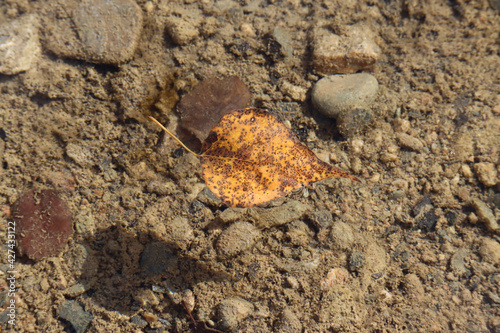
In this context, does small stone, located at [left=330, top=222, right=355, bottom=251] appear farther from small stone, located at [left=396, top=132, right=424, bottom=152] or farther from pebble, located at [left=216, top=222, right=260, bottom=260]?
small stone, located at [left=396, top=132, right=424, bottom=152]

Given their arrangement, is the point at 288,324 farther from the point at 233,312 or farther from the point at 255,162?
the point at 255,162

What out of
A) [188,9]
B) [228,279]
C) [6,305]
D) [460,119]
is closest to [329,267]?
[228,279]

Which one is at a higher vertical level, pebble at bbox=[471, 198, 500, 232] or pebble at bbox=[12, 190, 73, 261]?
pebble at bbox=[471, 198, 500, 232]

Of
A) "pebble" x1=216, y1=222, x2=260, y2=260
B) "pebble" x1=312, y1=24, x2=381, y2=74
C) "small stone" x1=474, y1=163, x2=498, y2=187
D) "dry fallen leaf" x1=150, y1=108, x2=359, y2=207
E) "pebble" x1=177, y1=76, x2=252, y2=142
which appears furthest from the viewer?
"pebble" x1=312, y1=24, x2=381, y2=74

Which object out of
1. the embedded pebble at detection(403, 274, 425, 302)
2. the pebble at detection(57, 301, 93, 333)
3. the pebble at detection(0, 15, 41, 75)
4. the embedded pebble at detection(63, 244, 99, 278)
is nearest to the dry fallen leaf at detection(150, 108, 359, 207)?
the embedded pebble at detection(403, 274, 425, 302)

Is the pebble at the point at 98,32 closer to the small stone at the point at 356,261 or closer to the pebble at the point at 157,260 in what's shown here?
the pebble at the point at 157,260

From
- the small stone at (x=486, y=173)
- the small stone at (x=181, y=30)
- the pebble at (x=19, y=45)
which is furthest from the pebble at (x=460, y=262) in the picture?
the pebble at (x=19, y=45)
